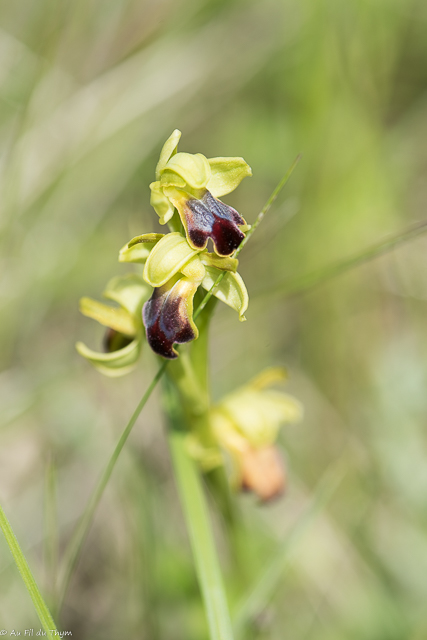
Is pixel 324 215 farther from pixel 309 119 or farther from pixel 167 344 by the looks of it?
pixel 167 344

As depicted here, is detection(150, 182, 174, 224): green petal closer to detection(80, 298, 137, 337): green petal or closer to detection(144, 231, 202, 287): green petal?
detection(144, 231, 202, 287): green petal

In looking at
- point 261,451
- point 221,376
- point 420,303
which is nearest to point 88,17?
point 221,376

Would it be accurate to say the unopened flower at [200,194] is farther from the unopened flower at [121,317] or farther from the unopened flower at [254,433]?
the unopened flower at [254,433]

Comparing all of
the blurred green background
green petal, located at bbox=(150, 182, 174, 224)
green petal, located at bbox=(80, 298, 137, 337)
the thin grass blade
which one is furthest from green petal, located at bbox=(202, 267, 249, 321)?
the blurred green background

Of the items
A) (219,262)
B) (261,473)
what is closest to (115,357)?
(219,262)

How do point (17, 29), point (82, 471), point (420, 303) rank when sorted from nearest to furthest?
point (82, 471), point (420, 303), point (17, 29)

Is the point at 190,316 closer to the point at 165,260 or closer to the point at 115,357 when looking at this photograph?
the point at 165,260
